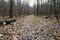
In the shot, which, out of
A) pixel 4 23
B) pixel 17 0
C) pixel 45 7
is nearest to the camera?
pixel 4 23

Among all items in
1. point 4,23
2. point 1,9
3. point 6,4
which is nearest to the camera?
point 4,23

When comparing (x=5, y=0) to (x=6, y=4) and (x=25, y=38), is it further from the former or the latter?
(x=25, y=38)

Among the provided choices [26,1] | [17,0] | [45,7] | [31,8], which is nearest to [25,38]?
[17,0]

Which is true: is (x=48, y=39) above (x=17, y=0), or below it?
below

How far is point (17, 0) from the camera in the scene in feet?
84.2

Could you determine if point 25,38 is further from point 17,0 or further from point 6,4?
point 17,0

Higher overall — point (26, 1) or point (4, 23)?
point (26, 1)

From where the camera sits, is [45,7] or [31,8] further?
[31,8]

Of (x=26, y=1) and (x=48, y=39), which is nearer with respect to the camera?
(x=48, y=39)

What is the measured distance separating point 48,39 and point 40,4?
2232cm

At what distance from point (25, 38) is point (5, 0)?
19.6 m

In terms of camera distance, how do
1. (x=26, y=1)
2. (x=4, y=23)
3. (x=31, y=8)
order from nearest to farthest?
1. (x=4, y=23)
2. (x=26, y=1)
3. (x=31, y=8)

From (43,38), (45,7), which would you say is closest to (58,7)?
(45,7)

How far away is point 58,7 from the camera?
64.3 feet
